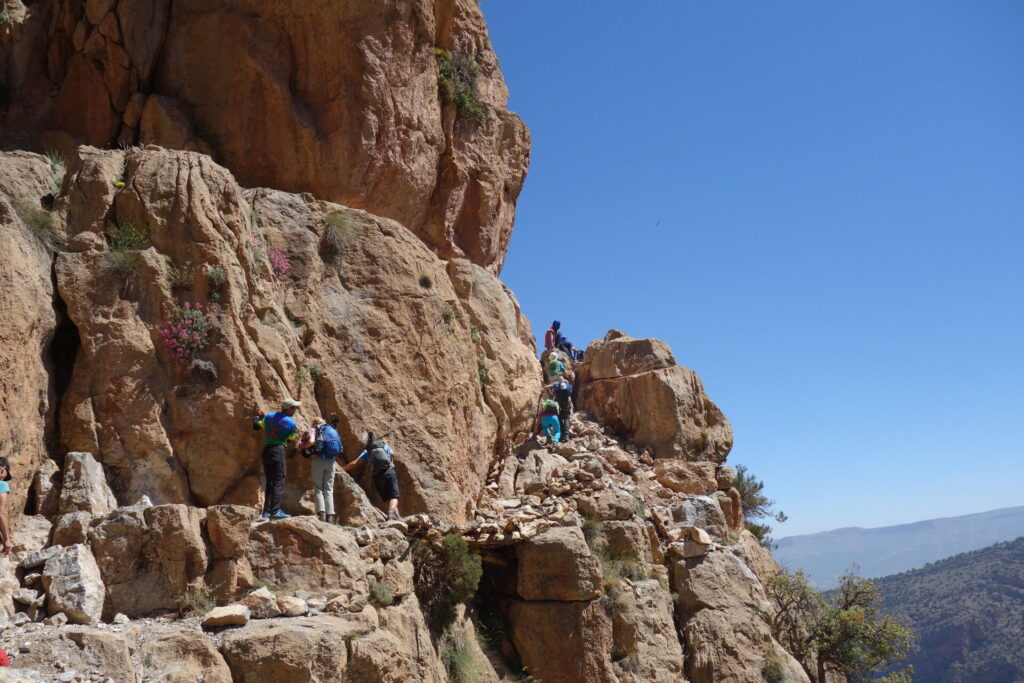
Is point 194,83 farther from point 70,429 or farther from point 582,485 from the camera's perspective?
point 582,485

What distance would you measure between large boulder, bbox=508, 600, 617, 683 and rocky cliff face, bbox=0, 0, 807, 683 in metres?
0.04

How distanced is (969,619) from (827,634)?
216 ft

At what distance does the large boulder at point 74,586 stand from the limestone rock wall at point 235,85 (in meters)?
9.50

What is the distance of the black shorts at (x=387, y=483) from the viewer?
13.2 m

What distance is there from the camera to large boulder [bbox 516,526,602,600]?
14.9 metres

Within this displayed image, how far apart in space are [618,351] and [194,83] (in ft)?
44.8

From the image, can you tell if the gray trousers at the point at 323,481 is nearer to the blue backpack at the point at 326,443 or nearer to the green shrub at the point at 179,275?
the blue backpack at the point at 326,443

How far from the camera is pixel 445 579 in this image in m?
13.5

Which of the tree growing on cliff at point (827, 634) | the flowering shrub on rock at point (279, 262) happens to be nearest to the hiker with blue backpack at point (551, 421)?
the tree growing on cliff at point (827, 634)

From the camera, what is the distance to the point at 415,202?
18719 millimetres

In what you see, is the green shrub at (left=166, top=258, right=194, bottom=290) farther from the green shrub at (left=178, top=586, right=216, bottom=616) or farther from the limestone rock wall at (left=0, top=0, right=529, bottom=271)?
the limestone rock wall at (left=0, top=0, right=529, bottom=271)

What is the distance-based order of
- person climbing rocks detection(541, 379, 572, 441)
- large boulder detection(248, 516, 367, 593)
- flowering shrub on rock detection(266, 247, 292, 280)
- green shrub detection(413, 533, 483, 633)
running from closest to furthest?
1. large boulder detection(248, 516, 367, 593)
2. green shrub detection(413, 533, 483, 633)
3. flowering shrub on rock detection(266, 247, 292, 280)
4. person climbing rocks detection(541, 379, 572, 441)

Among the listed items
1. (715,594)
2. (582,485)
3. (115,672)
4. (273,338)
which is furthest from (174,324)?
(715,594)

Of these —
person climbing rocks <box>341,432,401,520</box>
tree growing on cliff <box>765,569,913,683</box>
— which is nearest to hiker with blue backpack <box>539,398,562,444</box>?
tree growing on cliff <box>765,569,913,683</box>
